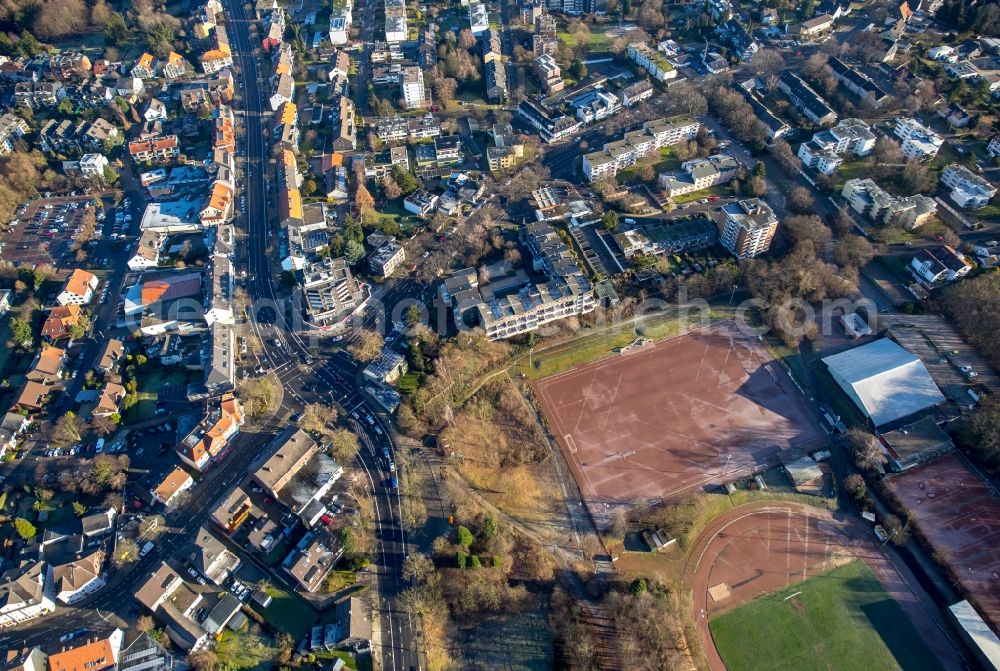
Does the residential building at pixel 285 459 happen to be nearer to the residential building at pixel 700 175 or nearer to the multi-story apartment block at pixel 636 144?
the multi-story apartment block at pixel 636 144

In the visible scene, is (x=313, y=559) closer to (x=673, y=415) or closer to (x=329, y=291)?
(x=329, y=291)

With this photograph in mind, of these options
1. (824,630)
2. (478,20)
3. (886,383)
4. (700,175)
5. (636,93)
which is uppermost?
(478,20)

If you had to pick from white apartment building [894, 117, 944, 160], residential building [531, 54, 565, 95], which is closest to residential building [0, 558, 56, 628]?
residential building [531, 54, 565, 95]

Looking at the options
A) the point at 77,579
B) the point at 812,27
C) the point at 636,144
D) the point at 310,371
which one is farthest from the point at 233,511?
the point at 812,27

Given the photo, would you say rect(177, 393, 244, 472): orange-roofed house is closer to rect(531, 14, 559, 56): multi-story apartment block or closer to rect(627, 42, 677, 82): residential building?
rect(531, 14, 559, 56): multi-story apartment block

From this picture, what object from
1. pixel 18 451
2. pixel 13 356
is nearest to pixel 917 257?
pixel 18 451

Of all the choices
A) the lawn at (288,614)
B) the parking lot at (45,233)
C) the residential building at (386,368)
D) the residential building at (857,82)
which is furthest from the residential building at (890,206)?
the parking lot at (45,233)
